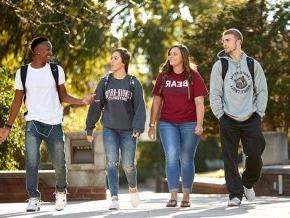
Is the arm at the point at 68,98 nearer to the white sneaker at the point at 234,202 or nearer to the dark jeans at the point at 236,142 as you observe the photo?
the dark jeans at the point at 236,142

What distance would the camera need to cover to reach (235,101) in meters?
8.95

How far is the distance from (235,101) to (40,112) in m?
2.15

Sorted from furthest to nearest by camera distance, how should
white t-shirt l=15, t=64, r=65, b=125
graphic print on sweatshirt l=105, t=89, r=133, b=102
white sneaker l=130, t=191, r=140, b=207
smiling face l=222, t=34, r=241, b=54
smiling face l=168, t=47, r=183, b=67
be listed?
white sneaker l=130, t=191, r=140, b=207 < smiling face l=168, t=47, r=183, b=67 < graphic print on sweatshirt l=105, t=89, r=133, b=102 < smiling face l=222, t=34, r=241, b=54 < white t-shirt l=15, t=64, r=65, b=125

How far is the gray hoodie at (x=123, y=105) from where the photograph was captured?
905cm

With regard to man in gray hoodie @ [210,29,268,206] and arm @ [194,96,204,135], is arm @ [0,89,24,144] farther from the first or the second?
man in gray hoodie @ [210,29,268,206]

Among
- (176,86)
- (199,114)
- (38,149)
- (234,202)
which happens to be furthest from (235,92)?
(38,149)

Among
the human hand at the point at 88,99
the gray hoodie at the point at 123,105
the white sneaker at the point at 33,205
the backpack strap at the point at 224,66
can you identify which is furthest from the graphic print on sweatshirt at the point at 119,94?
the white sneaker at the point at 33,205

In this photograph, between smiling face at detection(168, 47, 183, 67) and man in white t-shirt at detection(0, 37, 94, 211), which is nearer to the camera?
man in white t-shirt at detection(0, 37, 94, 211)

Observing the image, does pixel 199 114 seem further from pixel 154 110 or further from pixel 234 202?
pixel 234 202

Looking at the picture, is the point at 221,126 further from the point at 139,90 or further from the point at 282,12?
the point at 282,12

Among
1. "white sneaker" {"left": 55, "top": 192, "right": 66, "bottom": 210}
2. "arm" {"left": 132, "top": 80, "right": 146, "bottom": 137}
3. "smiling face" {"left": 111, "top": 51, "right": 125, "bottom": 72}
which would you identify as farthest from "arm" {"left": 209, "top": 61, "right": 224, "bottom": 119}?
"white sneaker" {"left": 55, "top": 192, "right": 66, "bottom": 210}

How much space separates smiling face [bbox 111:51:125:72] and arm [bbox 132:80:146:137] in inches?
10.8

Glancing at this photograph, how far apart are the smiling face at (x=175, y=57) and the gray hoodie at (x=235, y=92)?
0.46 meters

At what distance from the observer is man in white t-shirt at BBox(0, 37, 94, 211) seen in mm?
8867
